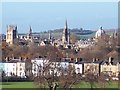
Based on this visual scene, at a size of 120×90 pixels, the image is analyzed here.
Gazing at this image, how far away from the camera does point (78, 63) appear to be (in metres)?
30.1

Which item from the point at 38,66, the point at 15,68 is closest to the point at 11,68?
the point at 15,68

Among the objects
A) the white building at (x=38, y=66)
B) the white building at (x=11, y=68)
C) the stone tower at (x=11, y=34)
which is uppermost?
the stone tower at (x=11, y=34)

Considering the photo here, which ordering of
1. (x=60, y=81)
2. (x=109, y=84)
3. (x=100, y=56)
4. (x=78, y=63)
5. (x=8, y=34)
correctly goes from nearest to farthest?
(x=60, y=81) → (x=109, y=84) → (x=78, y=63) → (x=100, y=56) → (x=8, y=34)

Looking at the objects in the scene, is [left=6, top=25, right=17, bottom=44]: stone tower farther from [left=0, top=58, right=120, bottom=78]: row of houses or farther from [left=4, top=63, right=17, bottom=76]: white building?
[left=4, top=63, right=17, bottom=76]: white building

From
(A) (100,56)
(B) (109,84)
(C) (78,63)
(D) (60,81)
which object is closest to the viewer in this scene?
(D) (60,81)

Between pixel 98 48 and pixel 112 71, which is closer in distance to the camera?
pixel 112 71

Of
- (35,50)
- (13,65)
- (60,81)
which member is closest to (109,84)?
(60,81)

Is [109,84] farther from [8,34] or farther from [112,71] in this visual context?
[8,34]

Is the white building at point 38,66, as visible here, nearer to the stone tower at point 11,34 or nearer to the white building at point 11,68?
the white building at point 11,68

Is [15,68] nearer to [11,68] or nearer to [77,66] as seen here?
[11,68]

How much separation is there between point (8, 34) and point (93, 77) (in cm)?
2607

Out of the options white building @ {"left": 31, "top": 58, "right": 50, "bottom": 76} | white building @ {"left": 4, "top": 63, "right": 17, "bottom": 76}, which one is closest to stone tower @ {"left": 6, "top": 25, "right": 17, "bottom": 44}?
white building @ {"left": 4, "top": 63, "right": 17, "bottom": 76}

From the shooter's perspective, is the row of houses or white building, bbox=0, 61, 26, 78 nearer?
the row of houses

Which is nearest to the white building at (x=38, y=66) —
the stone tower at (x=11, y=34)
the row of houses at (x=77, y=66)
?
the row of houses at (x=77, y=66)
